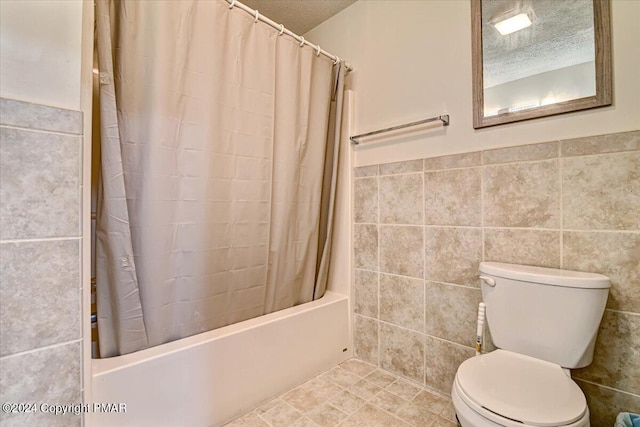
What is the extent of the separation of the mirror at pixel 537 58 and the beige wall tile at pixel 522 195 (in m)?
0.22

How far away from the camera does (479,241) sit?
1.41 m

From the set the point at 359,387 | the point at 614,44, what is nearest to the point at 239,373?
the point at 359,387

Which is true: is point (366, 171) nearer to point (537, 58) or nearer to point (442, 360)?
point (537, 58)

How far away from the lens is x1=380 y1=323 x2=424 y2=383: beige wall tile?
1.61m

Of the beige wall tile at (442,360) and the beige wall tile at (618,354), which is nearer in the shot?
the beige wall tile at (618,354)

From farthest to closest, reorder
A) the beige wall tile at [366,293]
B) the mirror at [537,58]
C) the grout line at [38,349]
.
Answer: the beige wall tile at [366,293] → the mirror at [537,58] → the grout line at [38,349]

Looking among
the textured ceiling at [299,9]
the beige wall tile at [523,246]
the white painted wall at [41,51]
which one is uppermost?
the textured ceiling at [299,9]

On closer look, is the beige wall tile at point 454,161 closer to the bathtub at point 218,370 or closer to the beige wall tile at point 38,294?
the bathtub at point 218,370

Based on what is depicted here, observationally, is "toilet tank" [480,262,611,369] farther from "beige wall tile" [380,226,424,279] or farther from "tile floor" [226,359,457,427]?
"tile floor" [226,359,457,427]

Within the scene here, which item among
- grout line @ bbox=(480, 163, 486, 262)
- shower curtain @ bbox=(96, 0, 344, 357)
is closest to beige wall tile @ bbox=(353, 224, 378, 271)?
shower curtain @ bbox=(96, 0, 344, 357)

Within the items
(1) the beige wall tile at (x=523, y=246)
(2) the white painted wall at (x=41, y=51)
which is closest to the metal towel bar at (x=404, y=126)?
(1) the beige wall tile at (x=523, y=246)

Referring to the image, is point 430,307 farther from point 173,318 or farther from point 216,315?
point 173,318

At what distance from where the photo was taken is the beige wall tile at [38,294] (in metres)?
0.82

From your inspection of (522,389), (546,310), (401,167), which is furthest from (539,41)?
(522,389)
